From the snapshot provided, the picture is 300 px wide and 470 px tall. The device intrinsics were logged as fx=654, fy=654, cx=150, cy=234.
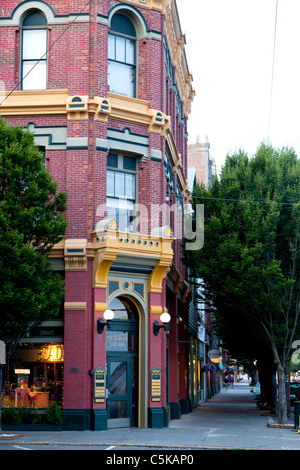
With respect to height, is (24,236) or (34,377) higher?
(24,236)

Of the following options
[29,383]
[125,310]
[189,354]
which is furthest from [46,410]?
[189,354]

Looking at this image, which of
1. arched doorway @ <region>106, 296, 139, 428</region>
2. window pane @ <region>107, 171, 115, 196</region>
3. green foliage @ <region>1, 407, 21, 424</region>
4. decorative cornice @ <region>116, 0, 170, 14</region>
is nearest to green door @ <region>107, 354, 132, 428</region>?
arched doorway @ <region>106, 296, 139, 428</region>

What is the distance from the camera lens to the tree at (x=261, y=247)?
24.4m

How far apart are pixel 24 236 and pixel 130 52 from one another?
29.4 ft

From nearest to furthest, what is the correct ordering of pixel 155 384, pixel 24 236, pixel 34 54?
pixel 24 236
pixel 155 384
pixel 34 54

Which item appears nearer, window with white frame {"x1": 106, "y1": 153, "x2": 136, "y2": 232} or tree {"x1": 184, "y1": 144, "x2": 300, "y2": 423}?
window with white frame {"x1": 106, "y1": 153, "x2": 136, "y2": 232}

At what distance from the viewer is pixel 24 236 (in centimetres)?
1883

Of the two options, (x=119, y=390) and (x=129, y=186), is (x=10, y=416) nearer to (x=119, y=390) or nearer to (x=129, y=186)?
(x=119, y=390)

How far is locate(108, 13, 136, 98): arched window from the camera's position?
23.4m

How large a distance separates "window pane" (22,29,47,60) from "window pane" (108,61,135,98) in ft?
7.95

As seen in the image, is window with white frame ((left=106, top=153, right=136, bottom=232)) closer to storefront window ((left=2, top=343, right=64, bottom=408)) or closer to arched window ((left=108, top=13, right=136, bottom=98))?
arched window ((left=108, top=13, right=136, bottom=98))

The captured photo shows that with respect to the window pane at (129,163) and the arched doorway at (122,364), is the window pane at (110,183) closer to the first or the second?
the window pane at (129,163)

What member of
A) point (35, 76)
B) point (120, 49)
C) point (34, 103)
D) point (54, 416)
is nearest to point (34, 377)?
point (54, 416)

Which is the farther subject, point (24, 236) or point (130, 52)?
point (130, 52)
